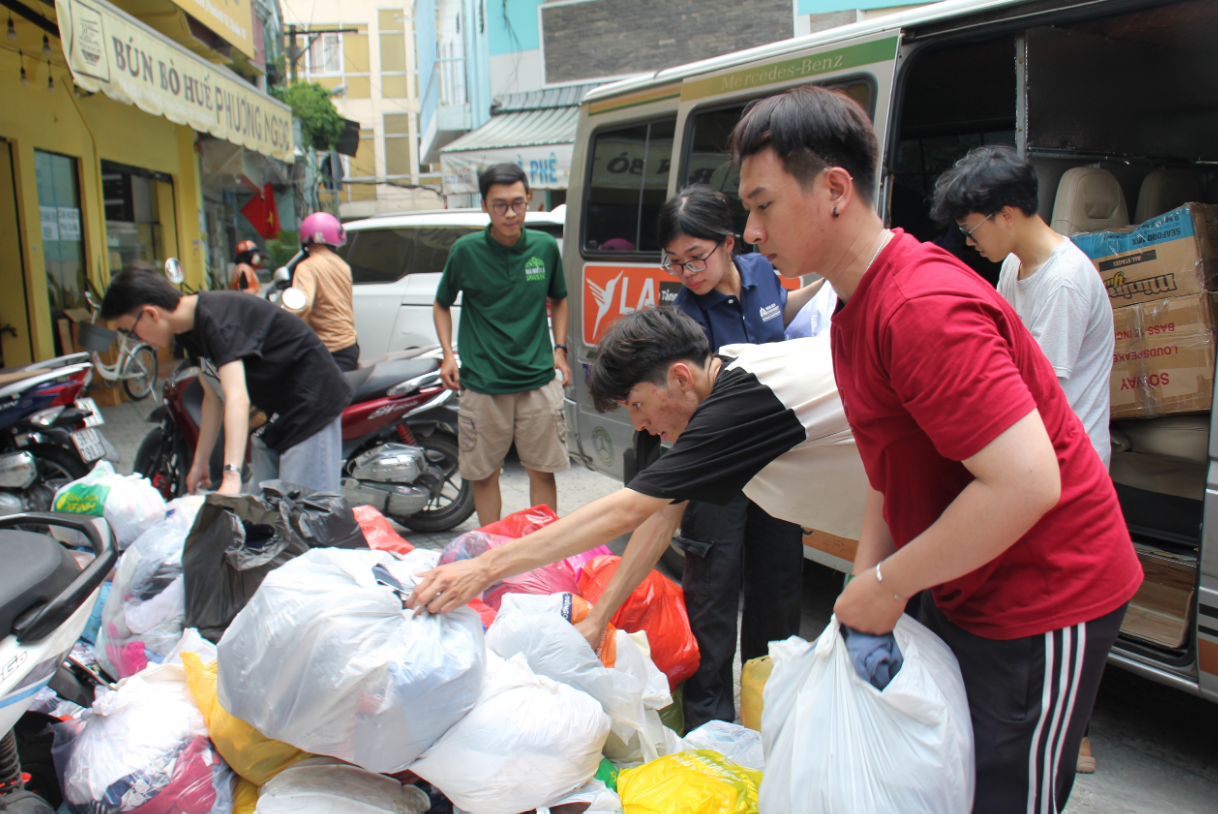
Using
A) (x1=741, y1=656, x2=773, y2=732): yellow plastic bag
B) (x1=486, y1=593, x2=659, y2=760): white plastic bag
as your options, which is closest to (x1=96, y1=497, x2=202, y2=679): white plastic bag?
(x1=486, y1=593, x2=659, y2=760): white plastic bag

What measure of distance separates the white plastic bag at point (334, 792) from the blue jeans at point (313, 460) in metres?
1.55

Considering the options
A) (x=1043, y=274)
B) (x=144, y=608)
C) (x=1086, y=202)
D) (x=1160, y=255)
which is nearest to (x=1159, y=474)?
(x=1160, y=255)

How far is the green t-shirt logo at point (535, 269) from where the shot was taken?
400 centimetres

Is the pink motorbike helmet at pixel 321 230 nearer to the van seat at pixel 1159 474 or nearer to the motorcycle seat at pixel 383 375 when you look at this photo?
the motorcycle seat at pixel 383 375

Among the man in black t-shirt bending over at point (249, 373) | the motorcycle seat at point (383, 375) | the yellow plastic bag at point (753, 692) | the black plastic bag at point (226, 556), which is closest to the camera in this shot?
the yellow plastic bag at point (753, 692)

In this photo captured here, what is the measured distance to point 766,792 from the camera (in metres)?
1.40

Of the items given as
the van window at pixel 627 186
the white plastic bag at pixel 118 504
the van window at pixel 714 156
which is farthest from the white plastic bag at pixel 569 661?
the van window at pixel 627 186

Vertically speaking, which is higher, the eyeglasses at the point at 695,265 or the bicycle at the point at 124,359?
the eyeglasses at the point at 695,265

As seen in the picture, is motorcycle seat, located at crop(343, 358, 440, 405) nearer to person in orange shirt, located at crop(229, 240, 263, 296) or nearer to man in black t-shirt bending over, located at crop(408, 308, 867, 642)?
man in black t-shirt bending over, located at crop(408, 308, 867, 642)

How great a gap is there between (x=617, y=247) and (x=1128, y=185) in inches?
88.6

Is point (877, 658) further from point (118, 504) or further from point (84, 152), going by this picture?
point (84, 152)

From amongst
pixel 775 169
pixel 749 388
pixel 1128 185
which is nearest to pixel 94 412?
pixel 749 388

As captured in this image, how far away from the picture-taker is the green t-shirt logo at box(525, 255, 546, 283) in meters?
4.00

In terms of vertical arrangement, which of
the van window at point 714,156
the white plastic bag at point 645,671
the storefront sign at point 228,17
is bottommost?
the white plastic bag at point 645,671
